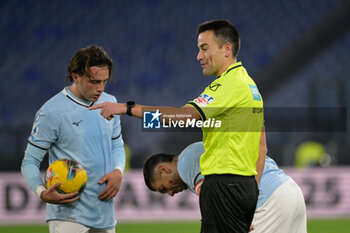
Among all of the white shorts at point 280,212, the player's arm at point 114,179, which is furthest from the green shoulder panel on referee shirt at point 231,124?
the player's arm at point 114,179

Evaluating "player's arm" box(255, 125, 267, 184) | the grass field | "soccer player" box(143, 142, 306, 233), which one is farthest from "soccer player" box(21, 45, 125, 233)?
the grass field

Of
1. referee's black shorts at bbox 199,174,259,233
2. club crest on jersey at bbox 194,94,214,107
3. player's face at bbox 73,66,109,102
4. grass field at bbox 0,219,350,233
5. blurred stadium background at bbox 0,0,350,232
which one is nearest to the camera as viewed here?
club crest on jersey at bbox 194,94,214,107

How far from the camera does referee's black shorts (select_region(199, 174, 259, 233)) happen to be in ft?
10.7

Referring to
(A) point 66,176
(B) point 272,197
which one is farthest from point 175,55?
(A) point 66,176

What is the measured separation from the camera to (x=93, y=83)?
388 cm

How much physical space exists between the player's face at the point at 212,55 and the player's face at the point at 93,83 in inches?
32.7

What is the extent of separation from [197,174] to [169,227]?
20.2 ft

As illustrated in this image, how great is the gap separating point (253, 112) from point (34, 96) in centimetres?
1302

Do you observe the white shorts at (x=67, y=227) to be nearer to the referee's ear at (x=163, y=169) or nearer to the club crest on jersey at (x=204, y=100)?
the referee's ear at (x=163, y=169)

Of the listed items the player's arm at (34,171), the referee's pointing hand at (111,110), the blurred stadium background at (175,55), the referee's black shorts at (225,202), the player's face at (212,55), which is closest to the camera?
the referee's pointing hand at (111,110)

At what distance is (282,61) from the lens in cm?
1734

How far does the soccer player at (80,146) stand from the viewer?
3.80 m

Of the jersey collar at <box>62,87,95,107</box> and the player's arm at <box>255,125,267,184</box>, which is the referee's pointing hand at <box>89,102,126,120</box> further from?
the player's arm at <box>255,125,267,184</box>

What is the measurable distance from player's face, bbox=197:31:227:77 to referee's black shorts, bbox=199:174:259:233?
69 centimetres
